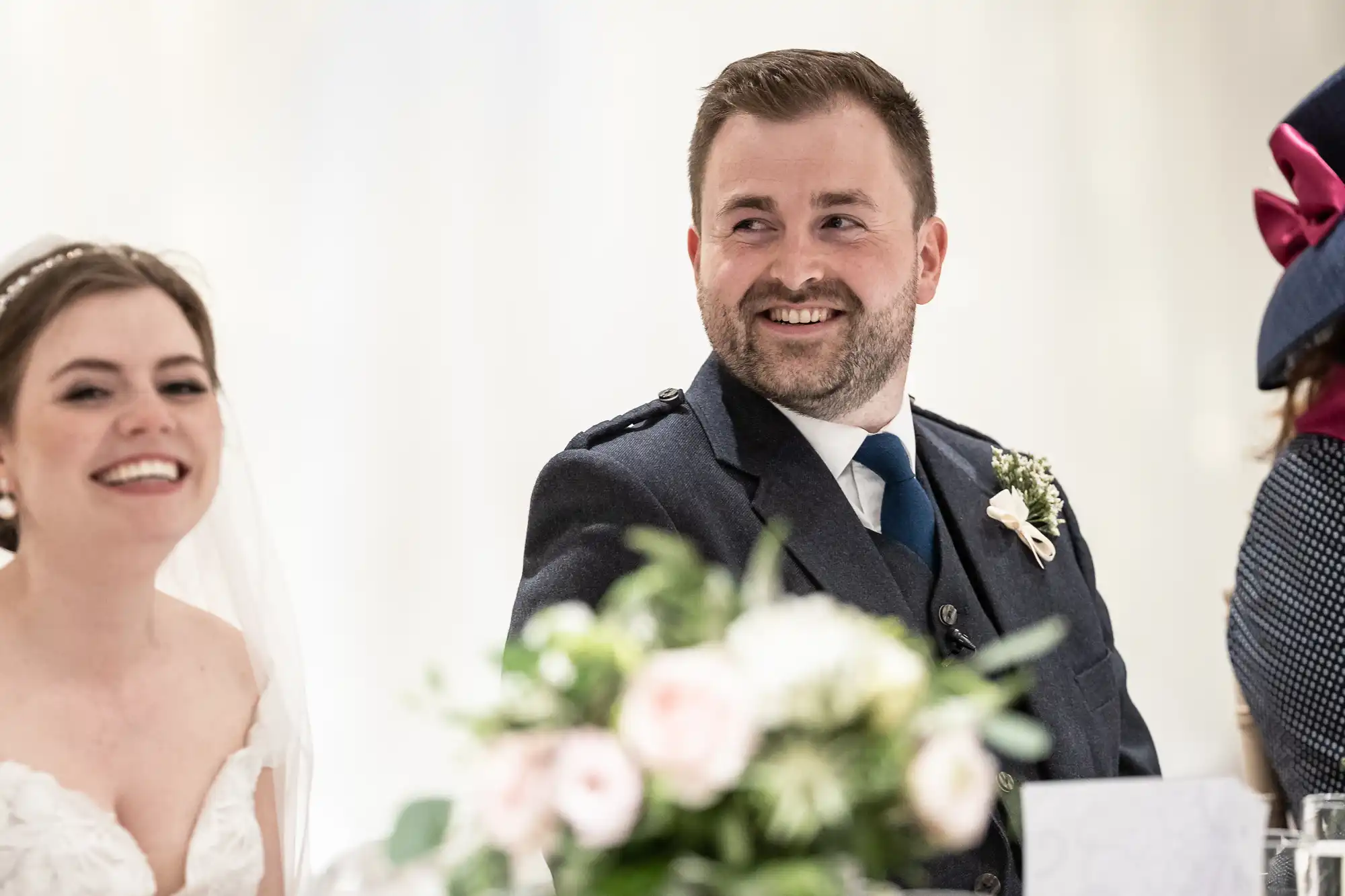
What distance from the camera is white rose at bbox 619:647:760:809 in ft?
2.67

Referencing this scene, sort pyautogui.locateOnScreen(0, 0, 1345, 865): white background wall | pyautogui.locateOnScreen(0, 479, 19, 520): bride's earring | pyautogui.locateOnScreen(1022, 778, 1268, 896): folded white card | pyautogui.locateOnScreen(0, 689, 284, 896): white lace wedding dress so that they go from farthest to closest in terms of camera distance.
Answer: pyautogui.locateOnScreen(0, 0, 1345, 865): white background wall, pyautogui.locateOnScreen(0, 479, 19, 520): bride's earring, pyautogui.locateOnScreen(0, 689, 284, 896): white lace wedding dress, pyautogui.locateOnScreen(1022, 778, 1268, 896): folded white card

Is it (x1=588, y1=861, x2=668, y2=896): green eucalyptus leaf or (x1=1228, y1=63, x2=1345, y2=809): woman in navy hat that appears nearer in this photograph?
(x1=588, y1=861, x2=668, y2=896): green eucalyptus leaf

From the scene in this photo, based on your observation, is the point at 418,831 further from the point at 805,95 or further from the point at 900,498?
the point at 805,95

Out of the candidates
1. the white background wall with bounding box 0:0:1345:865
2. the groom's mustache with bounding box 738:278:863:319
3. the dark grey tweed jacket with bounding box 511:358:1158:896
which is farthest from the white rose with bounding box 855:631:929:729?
the white background wall with bounding box 0:0:1345:865

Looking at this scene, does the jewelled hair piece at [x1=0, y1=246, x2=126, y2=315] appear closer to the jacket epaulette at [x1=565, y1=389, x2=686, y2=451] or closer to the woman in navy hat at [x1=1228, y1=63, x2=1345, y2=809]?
the jacket epaulette at [x1=565, y1=389, x2=686, y2=451]

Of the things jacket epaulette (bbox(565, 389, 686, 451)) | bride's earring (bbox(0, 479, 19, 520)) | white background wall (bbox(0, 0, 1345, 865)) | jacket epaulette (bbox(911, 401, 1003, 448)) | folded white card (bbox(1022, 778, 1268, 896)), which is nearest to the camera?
folded white card (bbox(1022, 778, 1268, 896))

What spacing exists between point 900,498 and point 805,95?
0.52 m

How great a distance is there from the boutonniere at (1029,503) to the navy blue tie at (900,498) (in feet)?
0.47

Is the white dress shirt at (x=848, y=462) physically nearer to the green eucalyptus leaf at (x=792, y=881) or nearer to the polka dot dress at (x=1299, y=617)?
the polka dot dress at (x=1299, y=617)

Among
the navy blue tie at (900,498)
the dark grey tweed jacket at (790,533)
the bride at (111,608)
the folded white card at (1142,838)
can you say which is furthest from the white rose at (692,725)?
the navy blue tie at (900,498)

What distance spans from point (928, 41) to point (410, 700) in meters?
2.86

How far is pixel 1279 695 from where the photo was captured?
1943 millimetres

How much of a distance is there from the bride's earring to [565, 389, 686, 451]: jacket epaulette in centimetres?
61

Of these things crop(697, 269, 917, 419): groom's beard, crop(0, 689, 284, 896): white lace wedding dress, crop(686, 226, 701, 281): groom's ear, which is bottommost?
crop(0, 689, 284, 896): white lace wedding dress
